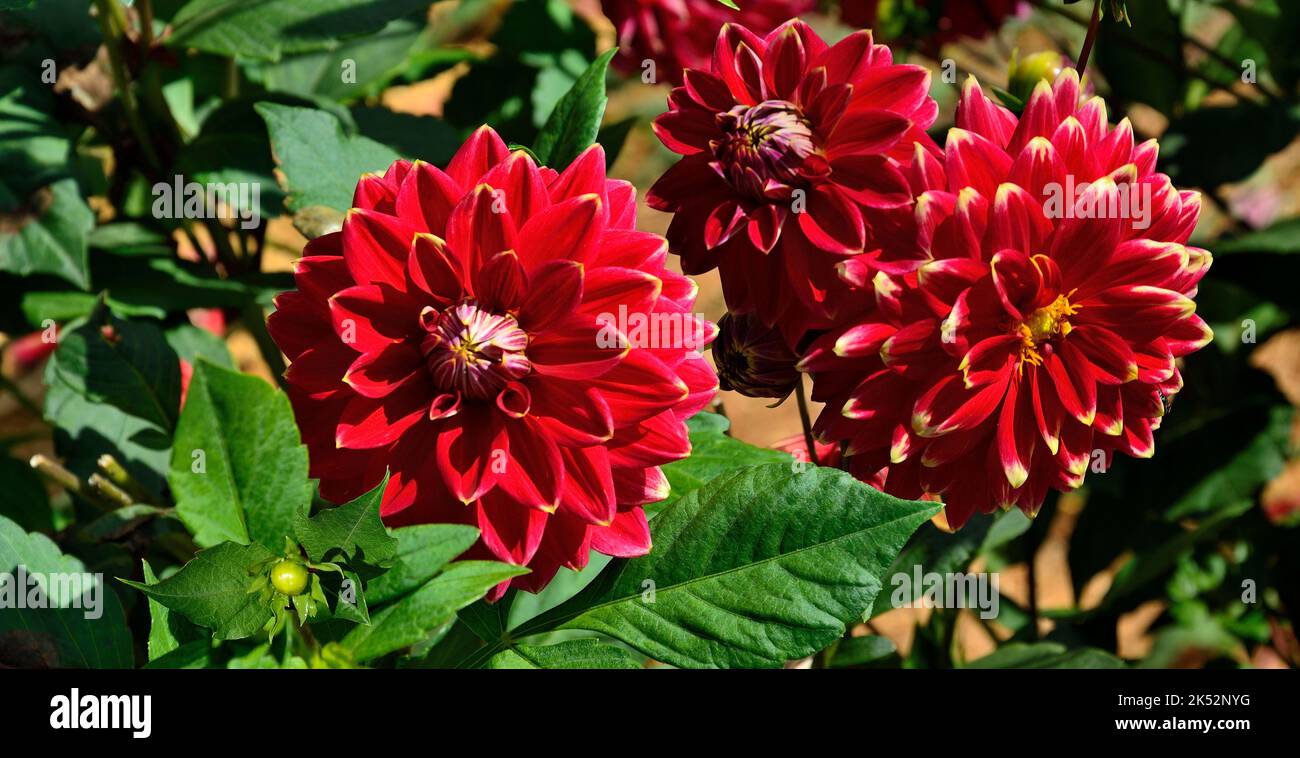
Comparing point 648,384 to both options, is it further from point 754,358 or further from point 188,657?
point 188,657

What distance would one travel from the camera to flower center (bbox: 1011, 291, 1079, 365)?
0.80 meters

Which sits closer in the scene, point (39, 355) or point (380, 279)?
point (380, 279)

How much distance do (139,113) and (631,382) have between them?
794 millimetres

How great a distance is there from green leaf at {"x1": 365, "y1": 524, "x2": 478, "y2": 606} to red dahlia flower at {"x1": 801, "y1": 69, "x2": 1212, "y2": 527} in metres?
0.25

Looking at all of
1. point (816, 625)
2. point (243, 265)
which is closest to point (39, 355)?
point (243, 265)

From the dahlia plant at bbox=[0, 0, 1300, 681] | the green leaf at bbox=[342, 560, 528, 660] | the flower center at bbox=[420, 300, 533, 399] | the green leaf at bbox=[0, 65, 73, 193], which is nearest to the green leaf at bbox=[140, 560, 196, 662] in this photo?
the dahlia plant at bbox=[0, 0, 1300, 681]

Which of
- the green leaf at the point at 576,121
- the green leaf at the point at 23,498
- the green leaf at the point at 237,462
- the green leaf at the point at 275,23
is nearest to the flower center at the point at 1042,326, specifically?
the green leaf at the point at 576,121

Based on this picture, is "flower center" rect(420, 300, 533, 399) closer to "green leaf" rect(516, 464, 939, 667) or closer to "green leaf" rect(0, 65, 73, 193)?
"green leaf" rect(516, 464, 939, 667)

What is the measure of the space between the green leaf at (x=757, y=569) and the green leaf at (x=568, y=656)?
13mm

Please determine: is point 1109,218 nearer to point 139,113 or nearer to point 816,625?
point 816,625

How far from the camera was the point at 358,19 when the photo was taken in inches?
42.4

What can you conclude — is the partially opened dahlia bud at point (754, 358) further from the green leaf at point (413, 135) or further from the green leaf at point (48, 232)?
the green leaf at point (48, 232)

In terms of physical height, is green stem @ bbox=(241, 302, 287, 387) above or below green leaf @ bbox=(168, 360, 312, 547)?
above

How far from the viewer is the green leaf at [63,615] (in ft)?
2.73
